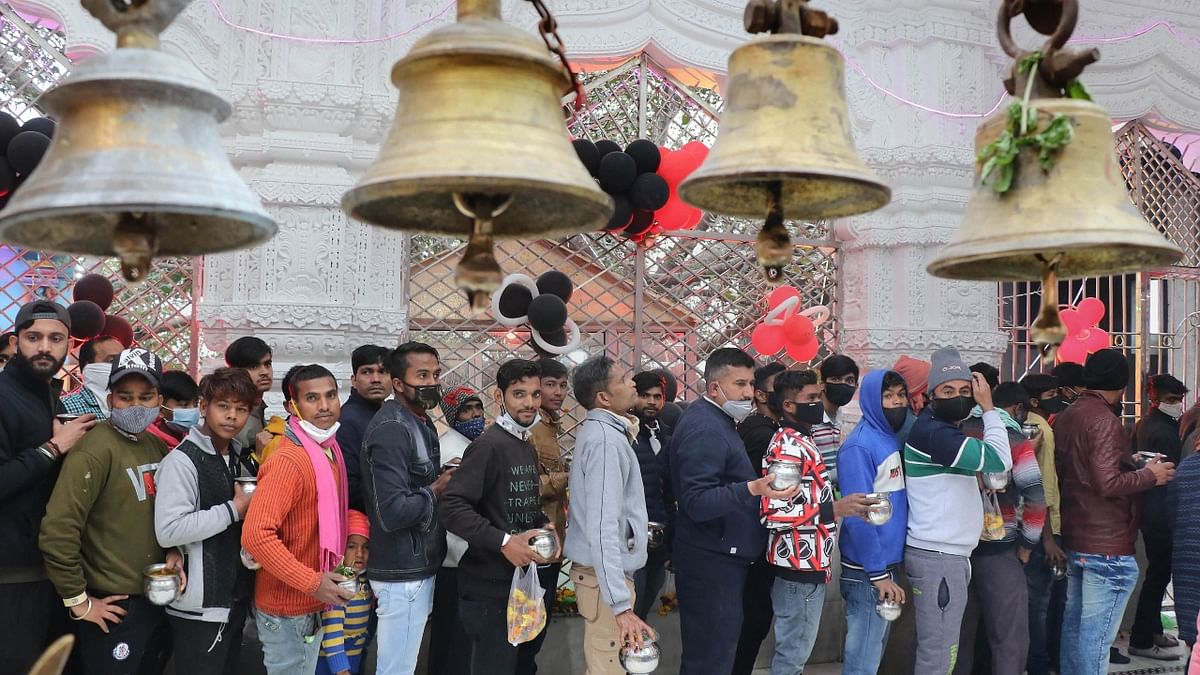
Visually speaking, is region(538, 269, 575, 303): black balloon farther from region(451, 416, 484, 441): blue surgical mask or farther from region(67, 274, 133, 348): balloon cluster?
region(67, 274, 133, 348): balloon cluster

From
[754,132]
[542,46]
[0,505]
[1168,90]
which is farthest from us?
[1168,90]

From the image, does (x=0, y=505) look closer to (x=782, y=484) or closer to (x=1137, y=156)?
(x=782, y=484)

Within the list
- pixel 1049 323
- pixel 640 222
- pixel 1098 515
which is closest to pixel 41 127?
pixel 640 222

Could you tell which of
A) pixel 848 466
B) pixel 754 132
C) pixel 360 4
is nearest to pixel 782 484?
pixel 848 466

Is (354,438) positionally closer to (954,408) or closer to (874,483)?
(874,483)

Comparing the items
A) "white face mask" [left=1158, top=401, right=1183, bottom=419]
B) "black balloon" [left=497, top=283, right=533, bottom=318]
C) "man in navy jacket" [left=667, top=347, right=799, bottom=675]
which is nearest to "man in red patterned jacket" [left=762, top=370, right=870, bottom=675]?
"man in navy jacket" [left=667, top=347, right=799, bottom=675]

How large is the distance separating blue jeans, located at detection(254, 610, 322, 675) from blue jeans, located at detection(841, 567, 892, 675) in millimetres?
2236

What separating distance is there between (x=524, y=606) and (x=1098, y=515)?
2988 mm

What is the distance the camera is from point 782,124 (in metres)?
1.79

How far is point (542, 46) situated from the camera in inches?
63.2

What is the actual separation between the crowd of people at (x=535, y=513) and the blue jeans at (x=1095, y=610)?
12mm

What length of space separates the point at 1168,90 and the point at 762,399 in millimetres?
5038

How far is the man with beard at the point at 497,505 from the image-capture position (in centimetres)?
333

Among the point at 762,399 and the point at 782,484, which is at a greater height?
the point at 762,399
